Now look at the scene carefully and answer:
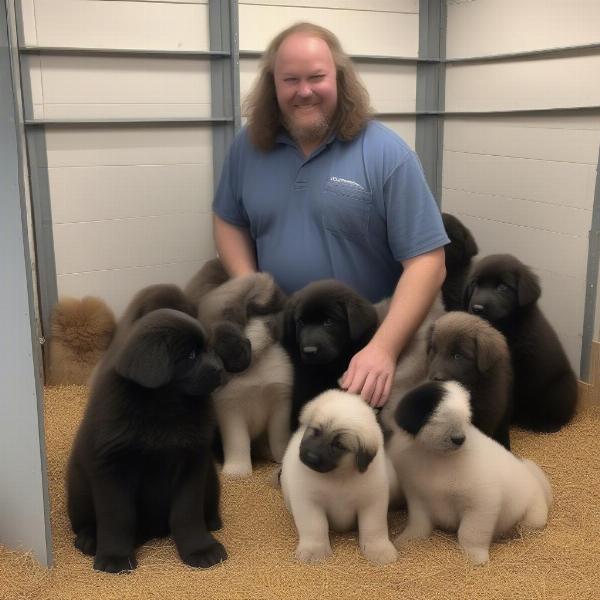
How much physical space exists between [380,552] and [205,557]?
1.68 ft

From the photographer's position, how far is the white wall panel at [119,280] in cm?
458

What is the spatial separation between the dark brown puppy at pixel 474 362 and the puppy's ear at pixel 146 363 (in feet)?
3.33

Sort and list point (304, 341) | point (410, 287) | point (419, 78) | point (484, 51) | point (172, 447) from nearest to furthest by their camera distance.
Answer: point (172, 447), point (304, 341), point (410, 287), point (484, 51), point (419, 78)

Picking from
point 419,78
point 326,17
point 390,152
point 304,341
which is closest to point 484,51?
point 419,78

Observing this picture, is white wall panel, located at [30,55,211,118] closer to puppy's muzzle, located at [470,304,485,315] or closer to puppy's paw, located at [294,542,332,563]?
puppy's muzzle, located at [470,304,485,315]

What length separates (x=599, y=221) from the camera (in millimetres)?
3887

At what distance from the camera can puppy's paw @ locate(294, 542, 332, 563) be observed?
2.39m

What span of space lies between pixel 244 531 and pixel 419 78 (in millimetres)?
3626

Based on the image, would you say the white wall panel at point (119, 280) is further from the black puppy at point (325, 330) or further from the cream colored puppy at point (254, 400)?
the black puppy at point (325, 330)

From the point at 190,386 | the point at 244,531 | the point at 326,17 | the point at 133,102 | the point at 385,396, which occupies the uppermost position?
the point at 326,17

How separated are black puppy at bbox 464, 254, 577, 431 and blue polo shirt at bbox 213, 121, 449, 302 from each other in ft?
1.08

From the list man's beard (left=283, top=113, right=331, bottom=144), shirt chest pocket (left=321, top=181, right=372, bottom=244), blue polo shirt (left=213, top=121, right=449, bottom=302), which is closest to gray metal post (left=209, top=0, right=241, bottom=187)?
blue polo shirt (left=213, top=121, right=449, bottom=302)

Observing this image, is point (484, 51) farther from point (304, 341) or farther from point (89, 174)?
point (304, 341)

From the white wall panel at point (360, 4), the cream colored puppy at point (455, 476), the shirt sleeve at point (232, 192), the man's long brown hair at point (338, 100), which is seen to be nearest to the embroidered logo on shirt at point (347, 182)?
the man's long brown hair at point (338, 100)
